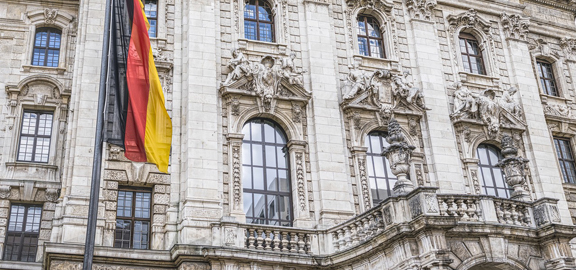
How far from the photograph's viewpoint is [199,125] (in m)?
22.4

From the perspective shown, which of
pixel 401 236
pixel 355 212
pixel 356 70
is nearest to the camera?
pixel 401 236

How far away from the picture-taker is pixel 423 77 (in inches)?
1037

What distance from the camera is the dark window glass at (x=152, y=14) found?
24.5 metres

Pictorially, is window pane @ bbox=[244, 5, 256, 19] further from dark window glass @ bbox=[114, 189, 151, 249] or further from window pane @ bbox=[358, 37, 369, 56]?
dark window glass @ bbox=[114, 189, 151, 249]

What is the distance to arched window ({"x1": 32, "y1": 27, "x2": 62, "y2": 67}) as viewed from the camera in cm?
2483

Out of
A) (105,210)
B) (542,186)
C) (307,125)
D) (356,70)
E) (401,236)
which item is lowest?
(401,236)

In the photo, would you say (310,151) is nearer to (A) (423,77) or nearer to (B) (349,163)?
(B) (349,163)

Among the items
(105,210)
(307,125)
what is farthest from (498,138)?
(105,210)

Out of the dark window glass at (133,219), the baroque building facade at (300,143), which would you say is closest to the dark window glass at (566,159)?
the baroque building facade at (300,143)

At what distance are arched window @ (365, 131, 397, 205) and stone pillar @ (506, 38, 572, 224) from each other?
590 centimetres

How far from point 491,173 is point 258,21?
10.3m

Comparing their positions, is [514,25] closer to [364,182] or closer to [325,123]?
[325,123]

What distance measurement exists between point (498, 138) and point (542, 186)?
7.74 ft

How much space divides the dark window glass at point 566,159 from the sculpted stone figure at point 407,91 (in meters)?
6.86
